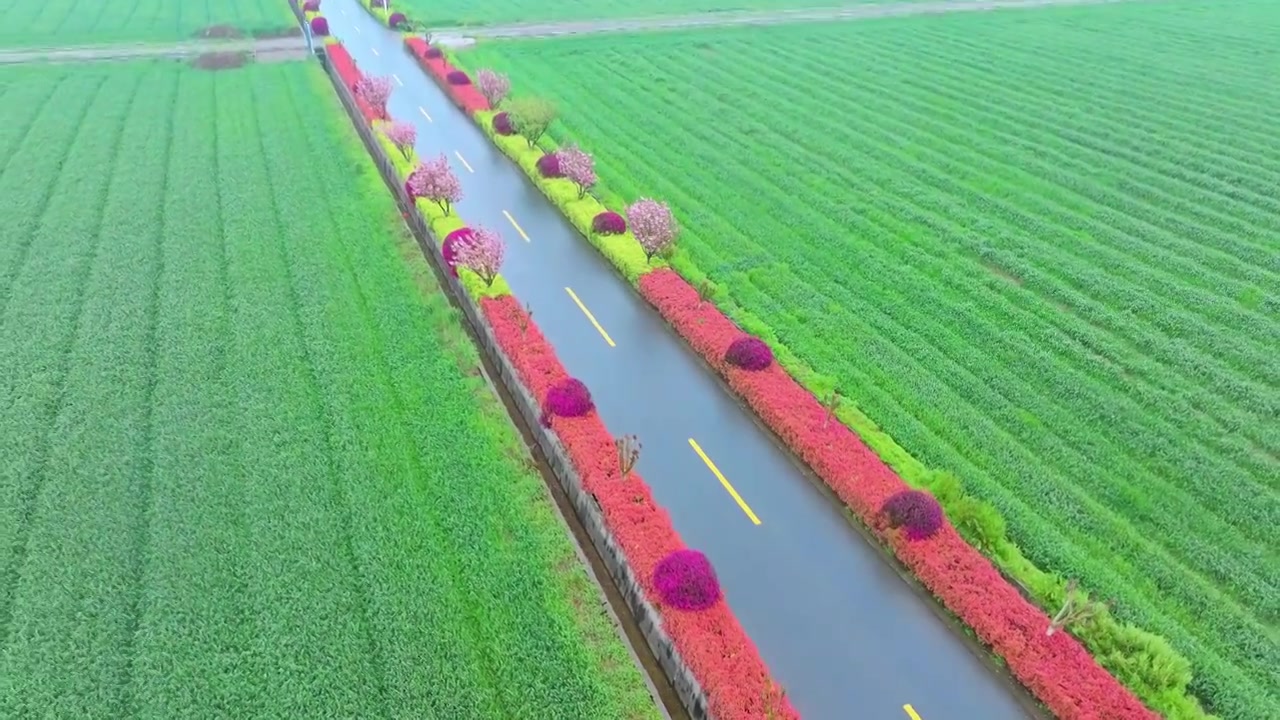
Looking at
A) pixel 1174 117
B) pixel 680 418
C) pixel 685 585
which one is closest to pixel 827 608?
pixel 685 585

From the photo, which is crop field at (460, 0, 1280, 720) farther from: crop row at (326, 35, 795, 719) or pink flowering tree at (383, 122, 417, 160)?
pink flowering tree at (383, 122, 417, 160)

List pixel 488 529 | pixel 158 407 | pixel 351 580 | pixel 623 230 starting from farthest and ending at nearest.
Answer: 1. pixel 623 230
2. pixel 158 407
3. pixel 488 529
4. pixel 351 580

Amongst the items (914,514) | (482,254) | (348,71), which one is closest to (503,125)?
(348,71)

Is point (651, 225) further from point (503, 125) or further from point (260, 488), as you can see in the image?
point (503, 125)

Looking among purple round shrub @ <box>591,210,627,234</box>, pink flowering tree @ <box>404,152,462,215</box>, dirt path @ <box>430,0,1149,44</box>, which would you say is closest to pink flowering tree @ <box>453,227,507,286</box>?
pink flowering tree @ <box>404,152,462,215</box>

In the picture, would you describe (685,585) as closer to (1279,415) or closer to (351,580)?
(351,580)

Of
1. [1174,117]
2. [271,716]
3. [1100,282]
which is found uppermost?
[1174,117]

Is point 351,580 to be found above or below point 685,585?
below
